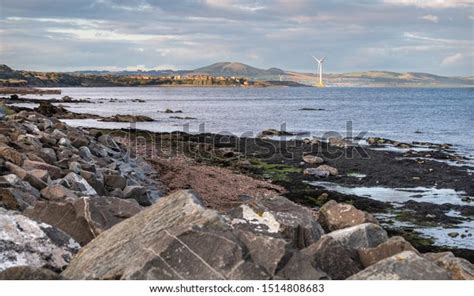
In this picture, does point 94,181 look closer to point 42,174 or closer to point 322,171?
point 42,174

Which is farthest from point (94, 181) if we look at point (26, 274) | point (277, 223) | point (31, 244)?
point (26, 274)

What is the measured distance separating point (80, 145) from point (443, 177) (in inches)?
556

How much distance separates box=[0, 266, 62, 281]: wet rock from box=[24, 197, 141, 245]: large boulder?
1972 millimetres

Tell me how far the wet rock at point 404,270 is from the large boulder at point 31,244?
3548 millimetres

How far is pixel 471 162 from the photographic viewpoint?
30672 millimetres

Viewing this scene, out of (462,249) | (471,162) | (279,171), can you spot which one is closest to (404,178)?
(279,171)

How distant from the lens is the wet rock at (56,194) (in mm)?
11641

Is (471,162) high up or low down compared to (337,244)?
down

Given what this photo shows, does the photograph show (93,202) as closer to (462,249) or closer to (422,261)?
(422,261)

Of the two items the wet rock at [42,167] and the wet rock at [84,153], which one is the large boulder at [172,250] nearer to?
the wet rock at [42,167]

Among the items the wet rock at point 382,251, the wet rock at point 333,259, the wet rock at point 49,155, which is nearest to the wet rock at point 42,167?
the wet rock at point 49,155

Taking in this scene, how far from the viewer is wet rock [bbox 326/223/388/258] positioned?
26.5 feet

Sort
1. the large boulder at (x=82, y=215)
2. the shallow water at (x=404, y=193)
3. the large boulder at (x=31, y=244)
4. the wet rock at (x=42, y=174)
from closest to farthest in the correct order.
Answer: the large boulder at (x=31, y=244), the large boulder at (x=82, y=215), the wet rock at (x=42, y=174), the shallow water at (x=404, y=193)

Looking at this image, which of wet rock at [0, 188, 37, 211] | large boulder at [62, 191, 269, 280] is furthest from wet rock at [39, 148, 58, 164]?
large boulder at [62, 191, 269, 280]
